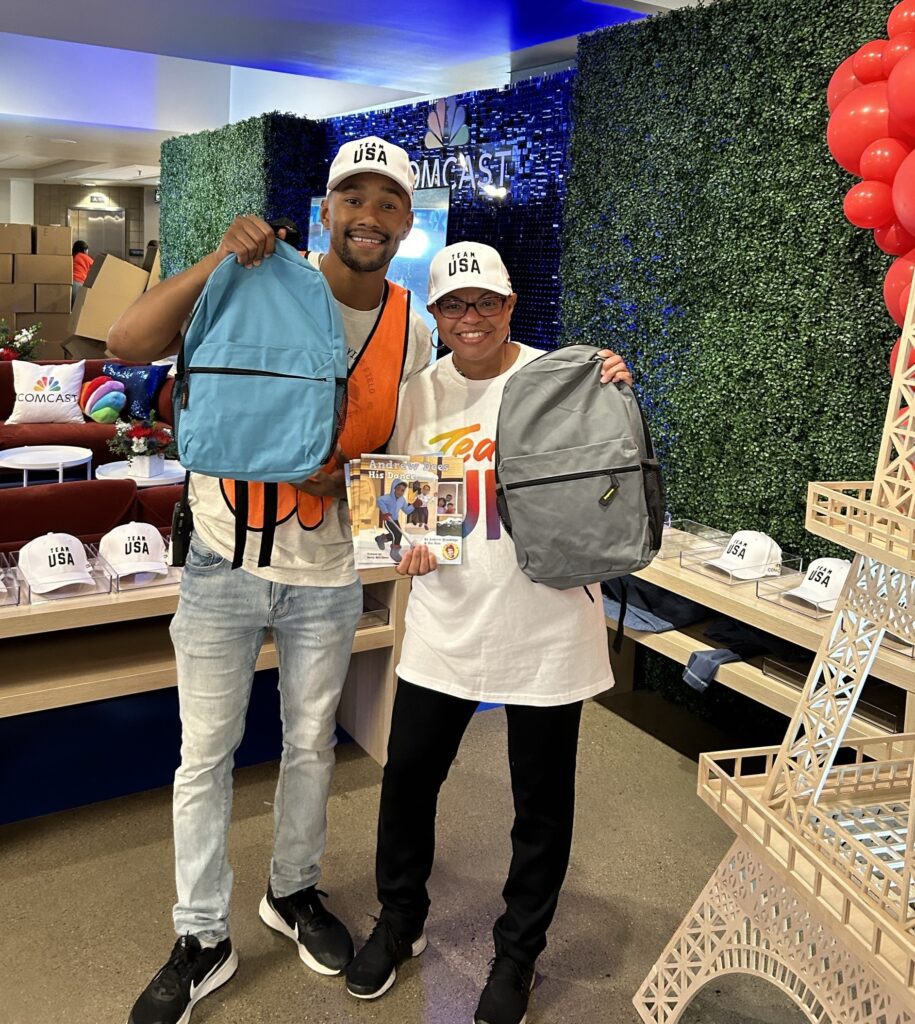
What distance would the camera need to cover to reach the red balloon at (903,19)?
7.04 ft

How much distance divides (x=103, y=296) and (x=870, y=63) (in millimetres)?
9485

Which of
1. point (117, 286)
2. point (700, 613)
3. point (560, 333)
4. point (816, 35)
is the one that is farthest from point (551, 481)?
point (117, 286)

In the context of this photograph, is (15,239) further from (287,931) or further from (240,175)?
(287,931)

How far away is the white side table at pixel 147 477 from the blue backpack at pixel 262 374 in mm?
3696

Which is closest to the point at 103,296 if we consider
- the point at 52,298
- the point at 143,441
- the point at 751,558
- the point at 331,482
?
the point at 52,298

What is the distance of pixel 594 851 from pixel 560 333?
2559 millimetres

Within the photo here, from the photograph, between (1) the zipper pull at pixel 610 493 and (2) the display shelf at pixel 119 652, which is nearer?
(1) the zipper pull at pixel 610 493

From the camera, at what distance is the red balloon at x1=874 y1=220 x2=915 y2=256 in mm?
2311

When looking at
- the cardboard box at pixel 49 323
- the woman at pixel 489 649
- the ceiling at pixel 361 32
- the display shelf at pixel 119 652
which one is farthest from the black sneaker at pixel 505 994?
the cardboard box at pixel 49 323

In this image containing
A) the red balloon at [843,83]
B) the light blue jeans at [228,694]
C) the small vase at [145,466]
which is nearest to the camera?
the light blue jeans at [228,694]

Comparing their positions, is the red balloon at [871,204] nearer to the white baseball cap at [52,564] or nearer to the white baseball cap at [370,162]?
the white baseball cap at [370,162]

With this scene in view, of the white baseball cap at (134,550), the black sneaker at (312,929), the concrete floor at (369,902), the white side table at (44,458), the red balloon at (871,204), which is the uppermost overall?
the red balloon at (871,204)

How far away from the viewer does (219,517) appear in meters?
1.90

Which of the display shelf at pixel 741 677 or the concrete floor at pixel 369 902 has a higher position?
the display shelf at pixel 741 677
